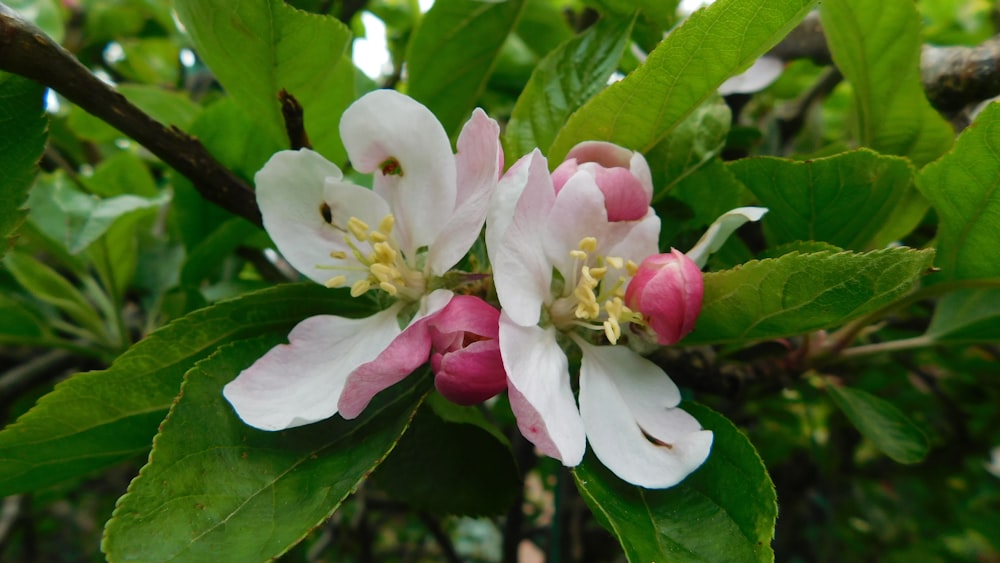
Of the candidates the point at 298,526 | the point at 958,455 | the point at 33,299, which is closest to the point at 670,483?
the point at 298,526

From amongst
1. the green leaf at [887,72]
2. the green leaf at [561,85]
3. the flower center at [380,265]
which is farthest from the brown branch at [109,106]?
the green leaf at [887,72]

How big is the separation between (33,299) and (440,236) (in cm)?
76

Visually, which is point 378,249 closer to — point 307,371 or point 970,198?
point 307,371

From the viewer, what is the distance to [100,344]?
0.97 meters

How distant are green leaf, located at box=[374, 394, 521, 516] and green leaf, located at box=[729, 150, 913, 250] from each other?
1.01 ft

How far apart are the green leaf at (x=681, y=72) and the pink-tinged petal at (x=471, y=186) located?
0.08 meters

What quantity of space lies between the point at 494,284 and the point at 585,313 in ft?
0.23

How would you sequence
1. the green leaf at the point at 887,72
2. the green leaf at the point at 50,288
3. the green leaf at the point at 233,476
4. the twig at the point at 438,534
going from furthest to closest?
1. the twig at the point at 438,534
2. the green leaf at the point at 50,288
3. the green leaf at the point at 887,72
4. the green leaf at the point at 233,476

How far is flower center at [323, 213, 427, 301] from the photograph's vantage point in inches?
22.0

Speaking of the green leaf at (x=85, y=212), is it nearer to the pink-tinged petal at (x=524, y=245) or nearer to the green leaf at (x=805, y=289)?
the pink-tinged petal at (x=524, y=245)

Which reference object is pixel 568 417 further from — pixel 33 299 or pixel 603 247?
pixel 33 299

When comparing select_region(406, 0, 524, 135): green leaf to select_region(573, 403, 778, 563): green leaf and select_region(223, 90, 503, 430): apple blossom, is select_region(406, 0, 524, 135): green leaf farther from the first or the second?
select_region(573, 403, 778, 563): green leaf

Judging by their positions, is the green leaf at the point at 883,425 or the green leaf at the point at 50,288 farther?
the green leaf at the point at 50,288

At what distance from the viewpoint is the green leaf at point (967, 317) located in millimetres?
638
